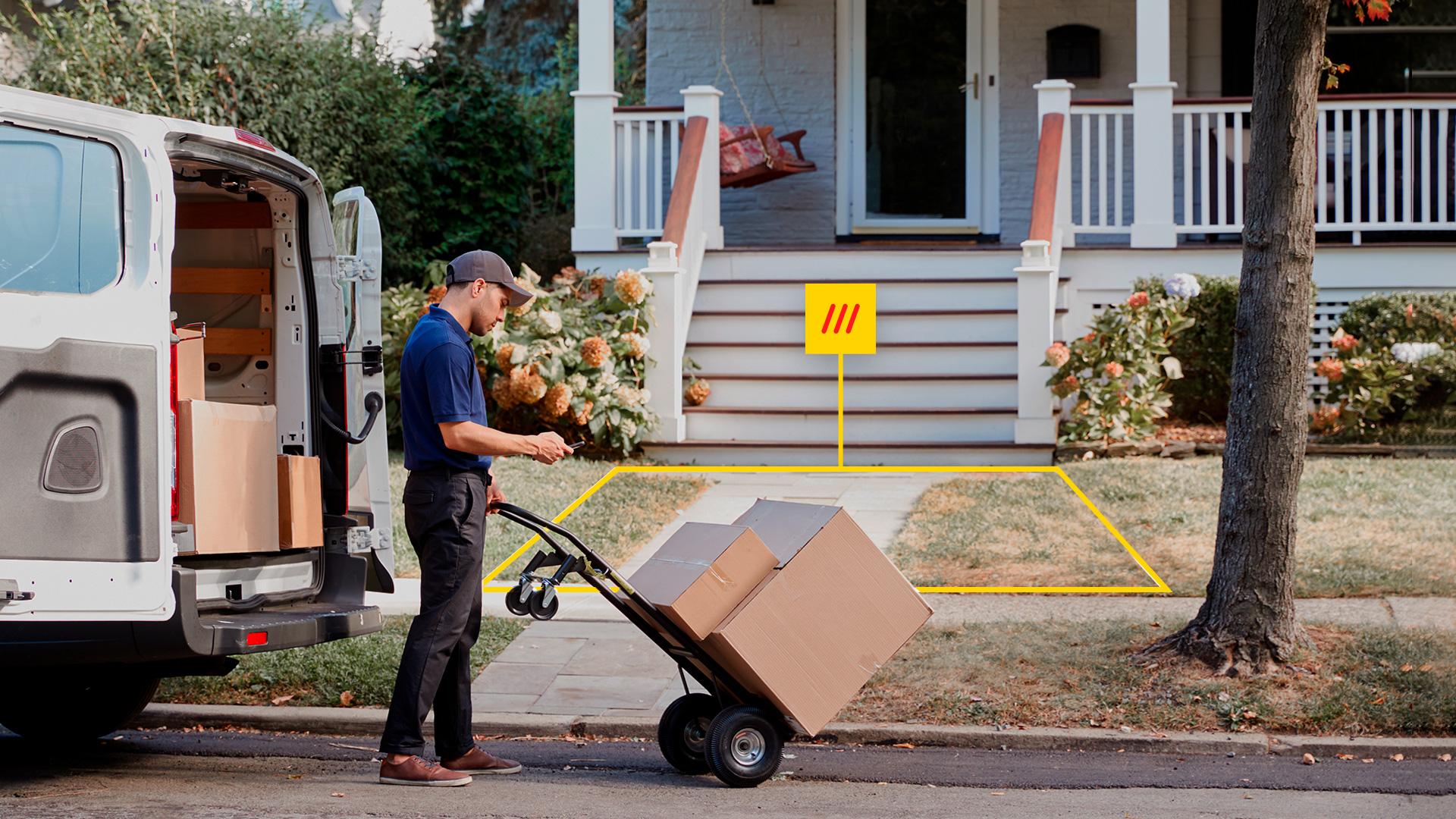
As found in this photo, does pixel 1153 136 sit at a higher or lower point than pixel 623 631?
higher

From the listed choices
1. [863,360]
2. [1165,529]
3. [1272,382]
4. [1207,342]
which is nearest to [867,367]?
[863,360]

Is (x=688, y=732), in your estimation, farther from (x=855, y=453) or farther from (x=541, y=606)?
(x=855, y=453)

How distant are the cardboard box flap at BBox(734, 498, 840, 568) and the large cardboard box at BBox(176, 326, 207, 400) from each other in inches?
72.0

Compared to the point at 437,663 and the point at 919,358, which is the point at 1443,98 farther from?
the point at 437,663

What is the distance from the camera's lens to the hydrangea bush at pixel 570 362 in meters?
9.95

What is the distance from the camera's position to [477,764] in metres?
4.65

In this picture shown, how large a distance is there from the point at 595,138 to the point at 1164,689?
7678 mm

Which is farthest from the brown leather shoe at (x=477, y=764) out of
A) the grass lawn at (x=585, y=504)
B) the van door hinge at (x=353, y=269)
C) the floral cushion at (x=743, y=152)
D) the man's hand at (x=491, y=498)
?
the floral cushion at (x=743, y=152)

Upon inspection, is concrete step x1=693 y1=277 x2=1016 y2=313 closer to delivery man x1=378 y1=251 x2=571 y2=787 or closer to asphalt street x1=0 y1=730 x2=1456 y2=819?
asphalt street x1=0 y1=730 x2=1456 y2=819

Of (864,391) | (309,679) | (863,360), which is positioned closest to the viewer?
(309,679)

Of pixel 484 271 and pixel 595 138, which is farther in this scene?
pixel 595 138

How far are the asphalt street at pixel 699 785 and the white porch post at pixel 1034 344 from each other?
5270 millimetres

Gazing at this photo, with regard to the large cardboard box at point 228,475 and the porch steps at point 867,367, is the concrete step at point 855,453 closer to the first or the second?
the porch steps at point 867,367

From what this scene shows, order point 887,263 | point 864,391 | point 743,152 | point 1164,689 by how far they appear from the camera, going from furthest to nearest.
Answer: point 743,152, point 887,263, point 864,391, point 1164,689
